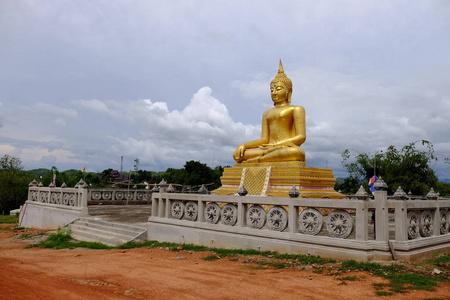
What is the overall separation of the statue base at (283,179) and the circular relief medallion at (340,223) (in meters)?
7.20

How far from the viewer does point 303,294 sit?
6293mm

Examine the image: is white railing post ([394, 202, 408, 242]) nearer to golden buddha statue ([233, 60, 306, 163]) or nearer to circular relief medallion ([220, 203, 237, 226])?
circular relief medallion ([220, 203, 237, 226])

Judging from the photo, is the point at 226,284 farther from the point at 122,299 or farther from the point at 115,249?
the point at 115,249

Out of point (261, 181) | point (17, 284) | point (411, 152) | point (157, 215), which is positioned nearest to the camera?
point (17, 284)

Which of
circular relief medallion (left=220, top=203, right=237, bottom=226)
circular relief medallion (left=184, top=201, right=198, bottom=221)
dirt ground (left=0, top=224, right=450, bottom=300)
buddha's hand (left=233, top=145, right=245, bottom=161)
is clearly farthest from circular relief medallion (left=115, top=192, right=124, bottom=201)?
circular relief medallion (left=220, top=203, right=237, bottom=226)

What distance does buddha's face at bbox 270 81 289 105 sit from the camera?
19.5 metres

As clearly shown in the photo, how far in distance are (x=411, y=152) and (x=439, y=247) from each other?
2436cm

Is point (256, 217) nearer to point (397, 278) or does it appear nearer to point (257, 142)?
point (397, 278)

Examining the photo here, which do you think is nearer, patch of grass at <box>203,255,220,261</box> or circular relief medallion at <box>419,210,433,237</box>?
circular relief medallion at <box>419,210,433,237</box>

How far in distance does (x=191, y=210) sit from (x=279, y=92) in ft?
32.8

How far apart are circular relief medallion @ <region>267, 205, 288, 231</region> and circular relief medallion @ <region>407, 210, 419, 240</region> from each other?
9.61 feet

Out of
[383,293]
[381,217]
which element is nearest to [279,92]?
[381,217]

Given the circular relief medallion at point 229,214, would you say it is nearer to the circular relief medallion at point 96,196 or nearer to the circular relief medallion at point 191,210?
the circular relief medallion at point 191,210

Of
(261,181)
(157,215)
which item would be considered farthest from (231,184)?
(157,215)
